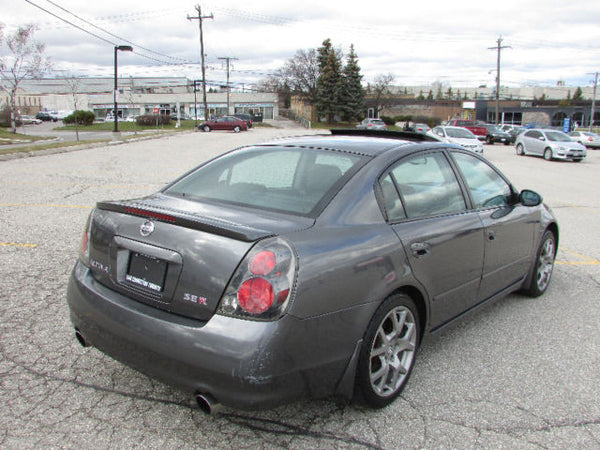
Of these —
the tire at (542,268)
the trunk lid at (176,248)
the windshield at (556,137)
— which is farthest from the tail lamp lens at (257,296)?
the windshield at (556,137)

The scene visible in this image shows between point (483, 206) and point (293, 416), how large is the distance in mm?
2182

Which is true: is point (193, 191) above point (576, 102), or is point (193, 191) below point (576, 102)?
below

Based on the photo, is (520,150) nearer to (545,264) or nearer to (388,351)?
(545,264)

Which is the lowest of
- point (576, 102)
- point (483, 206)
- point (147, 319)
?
point (147, 319)

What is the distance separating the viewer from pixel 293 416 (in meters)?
2.77

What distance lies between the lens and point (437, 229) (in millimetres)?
3246

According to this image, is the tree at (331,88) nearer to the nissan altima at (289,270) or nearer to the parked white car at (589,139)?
the parked white car at (589,139)

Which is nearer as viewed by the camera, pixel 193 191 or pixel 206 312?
pixel 206 312

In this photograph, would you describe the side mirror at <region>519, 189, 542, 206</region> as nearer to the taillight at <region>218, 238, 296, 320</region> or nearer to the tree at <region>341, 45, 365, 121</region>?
the taillight at <region>218, 238, 296, 320</region>

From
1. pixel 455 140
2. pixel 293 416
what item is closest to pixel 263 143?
pixel 293 416

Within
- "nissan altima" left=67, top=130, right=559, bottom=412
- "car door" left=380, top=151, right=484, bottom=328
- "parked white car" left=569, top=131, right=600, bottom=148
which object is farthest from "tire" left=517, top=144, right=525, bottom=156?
"car door" left=380, top=151, right=484, bottom=328

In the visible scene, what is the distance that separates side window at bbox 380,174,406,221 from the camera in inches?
119

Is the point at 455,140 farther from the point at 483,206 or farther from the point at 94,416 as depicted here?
the point at 94,416

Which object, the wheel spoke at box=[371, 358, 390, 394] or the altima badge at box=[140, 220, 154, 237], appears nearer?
the altima badge at box=[140, 220, 154, 237]
